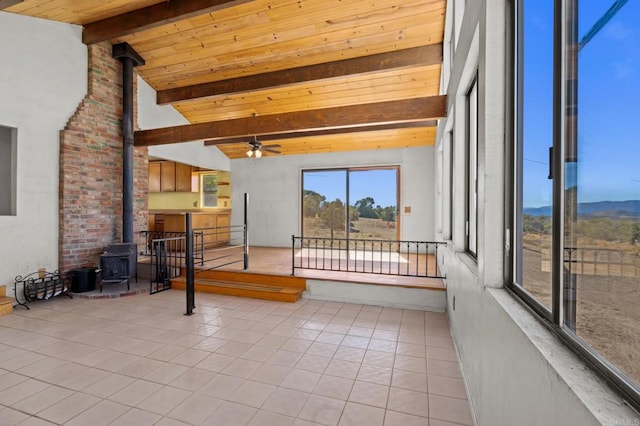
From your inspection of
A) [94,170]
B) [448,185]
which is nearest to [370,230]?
[448,185]

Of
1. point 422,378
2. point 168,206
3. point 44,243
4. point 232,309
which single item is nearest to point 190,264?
point 232,309

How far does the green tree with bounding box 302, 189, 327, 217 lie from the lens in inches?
307

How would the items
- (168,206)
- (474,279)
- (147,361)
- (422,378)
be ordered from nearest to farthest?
(474,279), (422,378), (147,361), (168,206)

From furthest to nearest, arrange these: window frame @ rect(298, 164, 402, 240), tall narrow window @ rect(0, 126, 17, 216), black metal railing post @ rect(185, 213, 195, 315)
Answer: window frame @ rect(298, 164, 402, 240) < tall narrow window @ rect(0, 126, 17, 216) < black metal railing post @ rect(185, 213, 195, 315)

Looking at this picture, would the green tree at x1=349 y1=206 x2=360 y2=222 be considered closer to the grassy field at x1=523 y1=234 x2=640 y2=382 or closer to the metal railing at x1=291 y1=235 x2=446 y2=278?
the metal railing at x1=291 y1=235 x2=446 y2=278

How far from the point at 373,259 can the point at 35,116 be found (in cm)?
595

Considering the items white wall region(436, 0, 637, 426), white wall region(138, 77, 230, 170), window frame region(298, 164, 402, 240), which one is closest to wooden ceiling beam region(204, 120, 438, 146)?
white wall region(138, 77, 230, 170)

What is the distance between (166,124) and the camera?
248 inches

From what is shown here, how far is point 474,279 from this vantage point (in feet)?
6.36

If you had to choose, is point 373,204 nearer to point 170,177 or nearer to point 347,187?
point 347,187

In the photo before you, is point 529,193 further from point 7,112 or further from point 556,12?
point 7,112

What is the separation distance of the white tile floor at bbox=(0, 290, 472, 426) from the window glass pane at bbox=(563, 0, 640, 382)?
1.49m

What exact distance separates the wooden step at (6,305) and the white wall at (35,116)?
0.31 metres

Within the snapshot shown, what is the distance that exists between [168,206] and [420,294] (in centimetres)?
749
